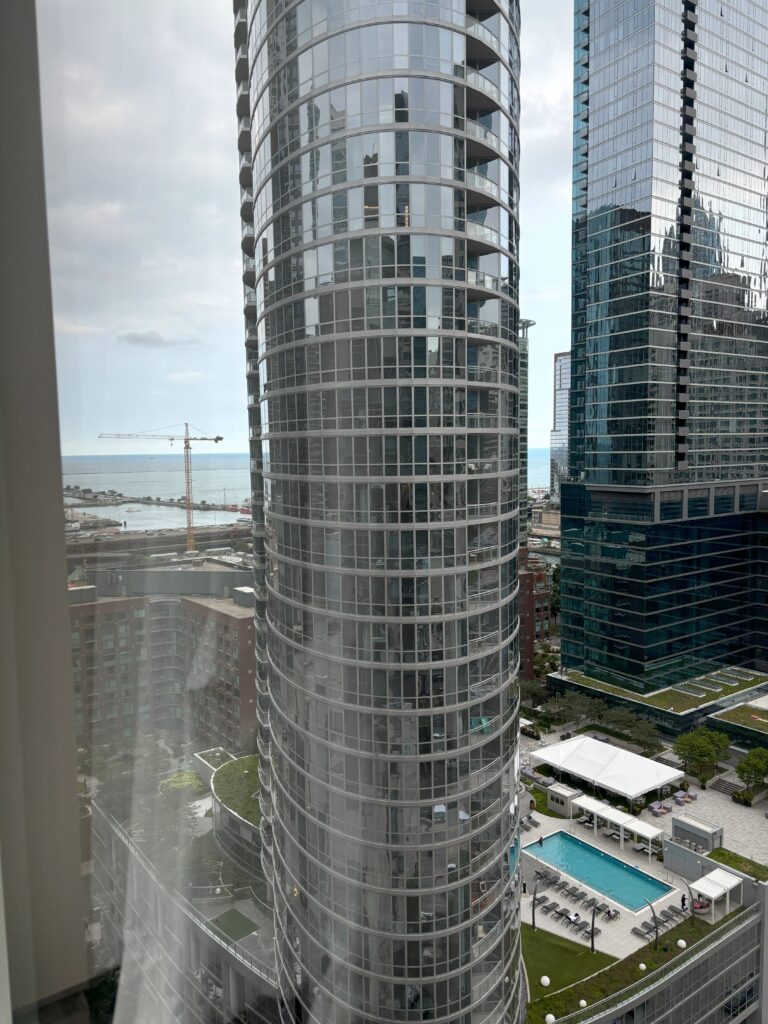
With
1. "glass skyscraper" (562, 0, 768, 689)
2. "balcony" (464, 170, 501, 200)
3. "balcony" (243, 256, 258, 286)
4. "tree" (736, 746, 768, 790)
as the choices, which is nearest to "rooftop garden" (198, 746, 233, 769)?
"balcony" (243, 256, 258, 286)

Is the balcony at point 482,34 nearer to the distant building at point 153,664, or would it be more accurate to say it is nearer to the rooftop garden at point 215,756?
the distant building at point 153,664

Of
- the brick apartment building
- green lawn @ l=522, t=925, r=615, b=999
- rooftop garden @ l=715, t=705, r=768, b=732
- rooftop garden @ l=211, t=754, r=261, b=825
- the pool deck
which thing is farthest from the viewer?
the brick apartment building

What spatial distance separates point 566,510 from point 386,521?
7.75 m

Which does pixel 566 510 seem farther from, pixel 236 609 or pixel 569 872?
pixel 236 609

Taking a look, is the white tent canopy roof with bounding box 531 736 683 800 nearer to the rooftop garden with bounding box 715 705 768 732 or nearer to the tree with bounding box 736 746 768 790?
the tree with bounding box 736 746 768 790

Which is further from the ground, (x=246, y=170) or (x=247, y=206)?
(x=246, y=170)

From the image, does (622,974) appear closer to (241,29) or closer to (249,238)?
(249,238)

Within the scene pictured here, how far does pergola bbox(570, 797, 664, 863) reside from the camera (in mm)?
5871

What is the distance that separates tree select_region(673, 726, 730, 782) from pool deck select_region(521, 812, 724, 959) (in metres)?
1.72

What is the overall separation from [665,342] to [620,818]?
625cm

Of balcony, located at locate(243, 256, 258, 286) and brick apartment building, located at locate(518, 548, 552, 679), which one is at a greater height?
balcony, located at locate(243, 256, 258, 286)

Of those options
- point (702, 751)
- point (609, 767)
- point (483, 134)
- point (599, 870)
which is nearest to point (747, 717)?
point (702, 751)

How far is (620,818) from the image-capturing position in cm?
617

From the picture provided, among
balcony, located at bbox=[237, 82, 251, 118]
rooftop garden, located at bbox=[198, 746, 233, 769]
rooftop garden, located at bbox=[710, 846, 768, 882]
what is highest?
balcony, located at bbox=[237, 82, 251, 118]
